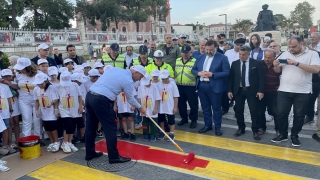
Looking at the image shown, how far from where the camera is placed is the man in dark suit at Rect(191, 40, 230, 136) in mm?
5980

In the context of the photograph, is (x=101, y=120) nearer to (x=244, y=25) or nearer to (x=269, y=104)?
(x=269, y=104)

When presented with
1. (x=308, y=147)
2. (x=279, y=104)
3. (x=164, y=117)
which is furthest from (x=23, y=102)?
(x=308, y=147)

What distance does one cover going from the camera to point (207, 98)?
629cm

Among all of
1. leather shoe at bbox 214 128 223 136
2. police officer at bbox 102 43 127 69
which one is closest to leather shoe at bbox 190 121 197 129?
leather shoe at bbox 214 128 223 136

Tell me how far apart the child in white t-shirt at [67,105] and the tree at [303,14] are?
69039 millimetres

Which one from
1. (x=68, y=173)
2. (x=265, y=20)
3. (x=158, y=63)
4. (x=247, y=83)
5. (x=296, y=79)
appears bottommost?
(x=68, y=173)

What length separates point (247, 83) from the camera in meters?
5.76

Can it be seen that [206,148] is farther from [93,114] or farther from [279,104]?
[93,114]

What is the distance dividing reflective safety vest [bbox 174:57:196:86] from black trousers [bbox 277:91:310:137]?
1.99 metres

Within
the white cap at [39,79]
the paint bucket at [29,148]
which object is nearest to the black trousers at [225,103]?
the white cap at [39,79]

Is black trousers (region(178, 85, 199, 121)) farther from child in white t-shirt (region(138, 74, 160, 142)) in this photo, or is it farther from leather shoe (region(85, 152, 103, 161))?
leather shoe (region(85, 152, 103, 161))

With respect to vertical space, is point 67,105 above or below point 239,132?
above

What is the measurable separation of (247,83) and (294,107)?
3.27 feet

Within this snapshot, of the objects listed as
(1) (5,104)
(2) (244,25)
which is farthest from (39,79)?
(2) (244,25)
